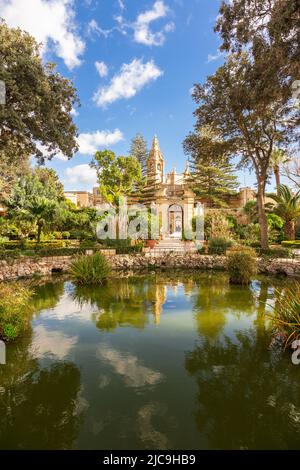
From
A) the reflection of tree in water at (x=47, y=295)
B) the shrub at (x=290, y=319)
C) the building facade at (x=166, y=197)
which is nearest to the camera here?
the shrub at (x=290, y=319)

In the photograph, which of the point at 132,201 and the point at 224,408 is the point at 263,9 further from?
the point at 132,201

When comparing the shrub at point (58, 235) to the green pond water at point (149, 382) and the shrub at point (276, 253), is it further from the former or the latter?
the green pond water at point (149, 382)

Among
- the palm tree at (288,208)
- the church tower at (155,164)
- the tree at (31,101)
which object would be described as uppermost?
the church tower at (155,164)

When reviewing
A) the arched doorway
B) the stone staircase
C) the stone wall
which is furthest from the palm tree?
the arched doorway

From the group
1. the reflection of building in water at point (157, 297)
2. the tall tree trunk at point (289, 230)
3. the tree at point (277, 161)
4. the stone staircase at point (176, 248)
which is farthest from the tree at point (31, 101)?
the tree at point (277, 161)

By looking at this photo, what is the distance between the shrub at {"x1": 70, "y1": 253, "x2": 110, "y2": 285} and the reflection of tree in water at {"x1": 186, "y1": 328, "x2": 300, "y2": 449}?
17.1 feet

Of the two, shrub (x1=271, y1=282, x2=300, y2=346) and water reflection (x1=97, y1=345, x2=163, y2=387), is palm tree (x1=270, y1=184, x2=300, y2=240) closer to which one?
shrub (x1=271, y1=282, x2=300, y2=346)

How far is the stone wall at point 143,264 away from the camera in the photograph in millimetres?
10346

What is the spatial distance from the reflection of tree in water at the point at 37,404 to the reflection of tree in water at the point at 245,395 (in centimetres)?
131

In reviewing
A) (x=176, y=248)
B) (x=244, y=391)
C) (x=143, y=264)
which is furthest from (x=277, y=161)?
(x=244, y=391)

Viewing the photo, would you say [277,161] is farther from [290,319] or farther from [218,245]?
[290,319]

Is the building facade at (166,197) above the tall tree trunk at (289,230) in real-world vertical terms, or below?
above

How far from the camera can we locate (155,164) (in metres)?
33.8
